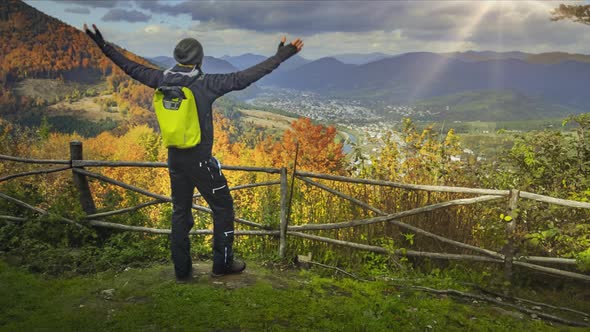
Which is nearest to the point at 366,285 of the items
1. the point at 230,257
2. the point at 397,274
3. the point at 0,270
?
the point at 397,274

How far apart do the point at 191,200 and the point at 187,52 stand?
5.04 ft

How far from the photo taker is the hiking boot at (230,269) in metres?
4.66

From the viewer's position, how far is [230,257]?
4.65 meters

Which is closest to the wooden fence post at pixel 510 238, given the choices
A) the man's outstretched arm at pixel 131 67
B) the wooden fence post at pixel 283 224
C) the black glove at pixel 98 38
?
the wooden fence post at pixel 283 224

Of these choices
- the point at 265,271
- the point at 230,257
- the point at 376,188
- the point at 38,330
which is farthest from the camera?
the point at 376,188

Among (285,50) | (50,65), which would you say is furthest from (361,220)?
(50,65)

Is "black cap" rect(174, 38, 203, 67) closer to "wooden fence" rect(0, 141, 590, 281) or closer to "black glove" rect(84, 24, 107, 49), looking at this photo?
"black glove" rect(84, 24, 107, 49)

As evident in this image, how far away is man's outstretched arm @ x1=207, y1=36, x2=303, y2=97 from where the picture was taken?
378 cm

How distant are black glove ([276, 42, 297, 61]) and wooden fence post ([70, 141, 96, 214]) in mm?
3791

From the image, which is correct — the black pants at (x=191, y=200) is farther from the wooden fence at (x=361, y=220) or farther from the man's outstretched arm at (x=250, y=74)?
the wooden fence at (x=361, y=220)

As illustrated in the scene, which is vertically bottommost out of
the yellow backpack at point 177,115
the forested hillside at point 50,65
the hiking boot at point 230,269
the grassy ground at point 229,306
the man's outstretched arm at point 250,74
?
the grassy ground at point 229,306

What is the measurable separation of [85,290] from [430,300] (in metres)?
3.74

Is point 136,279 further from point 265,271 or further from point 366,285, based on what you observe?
point 366,285

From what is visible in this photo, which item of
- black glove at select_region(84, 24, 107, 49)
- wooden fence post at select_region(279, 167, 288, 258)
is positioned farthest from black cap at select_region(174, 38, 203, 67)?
wooden fence post at select_region(279, 167, 288, 258)
